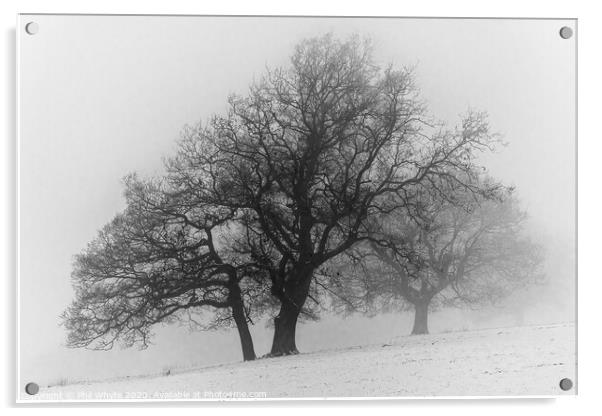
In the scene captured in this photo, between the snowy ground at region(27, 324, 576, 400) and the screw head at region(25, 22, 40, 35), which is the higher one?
the screw head at region(25, 22, 40, 35)

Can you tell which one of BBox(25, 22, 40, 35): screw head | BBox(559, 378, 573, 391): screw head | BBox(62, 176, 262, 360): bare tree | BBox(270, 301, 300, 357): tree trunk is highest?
BBox(25, 22, 40, 35): screw head

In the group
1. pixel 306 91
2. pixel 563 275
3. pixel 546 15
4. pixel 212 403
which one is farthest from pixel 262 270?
pixel 546 15

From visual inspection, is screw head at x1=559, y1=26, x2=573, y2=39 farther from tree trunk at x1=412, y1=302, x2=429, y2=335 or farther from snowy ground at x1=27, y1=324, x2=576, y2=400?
tree trunk at x1=412, y1=302, x2=429, y2=335

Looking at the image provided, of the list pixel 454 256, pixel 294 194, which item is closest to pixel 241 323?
pixel 294 194

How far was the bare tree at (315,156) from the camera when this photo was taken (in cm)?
741

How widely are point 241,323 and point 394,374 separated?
1627 mm

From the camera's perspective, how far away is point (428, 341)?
7293 mm

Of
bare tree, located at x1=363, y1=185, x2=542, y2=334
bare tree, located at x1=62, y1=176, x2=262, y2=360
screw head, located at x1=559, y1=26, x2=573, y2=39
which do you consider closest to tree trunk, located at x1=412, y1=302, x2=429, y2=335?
bare tree, located at x1=363, y1=185, x2=542, y2=334

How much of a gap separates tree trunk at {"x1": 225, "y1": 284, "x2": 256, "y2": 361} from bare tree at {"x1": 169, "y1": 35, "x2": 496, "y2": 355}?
265mm

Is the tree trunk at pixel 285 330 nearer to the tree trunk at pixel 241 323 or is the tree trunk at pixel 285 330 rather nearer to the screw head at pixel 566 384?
the tree trunk at pixel 241 323

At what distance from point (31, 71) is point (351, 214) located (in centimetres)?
358

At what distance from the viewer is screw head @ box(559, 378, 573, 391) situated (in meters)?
7.20

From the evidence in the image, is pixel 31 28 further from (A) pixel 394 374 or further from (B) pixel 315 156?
(A) pixel 394 374
